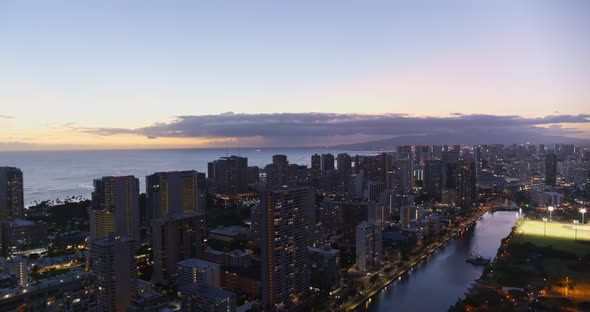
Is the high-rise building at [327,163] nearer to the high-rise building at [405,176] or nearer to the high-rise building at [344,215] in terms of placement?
the high-rise building at [405,176]

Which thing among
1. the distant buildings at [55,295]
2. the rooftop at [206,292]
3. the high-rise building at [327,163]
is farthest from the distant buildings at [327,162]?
the distant buildings at [55,295]

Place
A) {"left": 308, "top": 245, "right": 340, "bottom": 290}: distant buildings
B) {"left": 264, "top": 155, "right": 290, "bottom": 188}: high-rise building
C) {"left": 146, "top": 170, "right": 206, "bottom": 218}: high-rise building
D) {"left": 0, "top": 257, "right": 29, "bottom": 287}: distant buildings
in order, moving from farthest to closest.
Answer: {"left": 264, "top": 155, "right": 290, "bottom": 188}: high-rise building
{"left": 146, "top": 170, "right": 206, "bottom": 218}: high-rise building
{"left": 308, "top": 245, "right": 340, "bottom": 290}: distant buildings
{"left": 0, "top": 257, "right": 29, "bottom": 287}: distant buildings

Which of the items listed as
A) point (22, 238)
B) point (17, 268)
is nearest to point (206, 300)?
point (17, 268)

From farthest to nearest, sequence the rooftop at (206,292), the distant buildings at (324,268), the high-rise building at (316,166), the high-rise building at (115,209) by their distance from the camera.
Answer: 1. the high-rise building at (316,166)
2. the high-rise building at (115,209)
3. the distant buildings at (324,268)
4. the rooftop at (206,292)

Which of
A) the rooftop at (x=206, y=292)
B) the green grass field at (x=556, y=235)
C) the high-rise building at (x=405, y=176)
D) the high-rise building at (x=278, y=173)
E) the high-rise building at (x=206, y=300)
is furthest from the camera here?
the high-rise building at (x=405, y=176)

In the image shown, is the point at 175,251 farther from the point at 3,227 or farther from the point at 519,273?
the point at 519,273

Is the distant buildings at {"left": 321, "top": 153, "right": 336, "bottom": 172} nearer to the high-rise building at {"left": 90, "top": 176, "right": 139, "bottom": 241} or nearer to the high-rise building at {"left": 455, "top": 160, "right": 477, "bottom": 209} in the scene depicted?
the high-rise building at {"left": 455, "top": 160, "right": 477, "bottom": 209}

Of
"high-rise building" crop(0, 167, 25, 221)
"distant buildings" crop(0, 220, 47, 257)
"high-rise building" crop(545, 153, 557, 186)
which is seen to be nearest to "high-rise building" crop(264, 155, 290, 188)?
"high-rise building" crop(0, 167, 25, 221)
